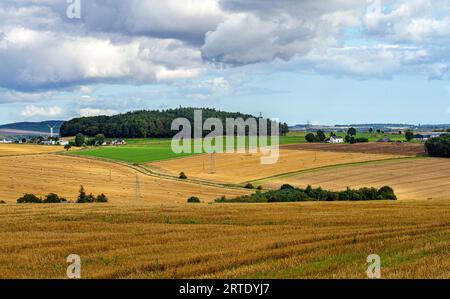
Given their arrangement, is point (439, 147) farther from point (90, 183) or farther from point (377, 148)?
point (90, 183)

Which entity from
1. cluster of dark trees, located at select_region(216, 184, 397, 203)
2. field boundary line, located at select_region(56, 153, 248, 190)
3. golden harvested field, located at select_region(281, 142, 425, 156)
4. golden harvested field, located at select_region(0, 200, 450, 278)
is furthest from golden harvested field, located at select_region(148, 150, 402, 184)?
golden harvested field, located at select_region(0, 200, 450, 278)

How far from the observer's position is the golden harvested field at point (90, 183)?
71.1m

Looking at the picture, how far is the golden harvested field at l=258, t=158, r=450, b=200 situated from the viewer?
79250 millimetres

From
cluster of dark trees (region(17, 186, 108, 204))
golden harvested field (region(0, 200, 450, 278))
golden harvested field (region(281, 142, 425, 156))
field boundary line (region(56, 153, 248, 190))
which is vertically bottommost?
field boundary line (region(56, 153, 248, 190))

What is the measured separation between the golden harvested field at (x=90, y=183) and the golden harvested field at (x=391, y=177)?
15.0m

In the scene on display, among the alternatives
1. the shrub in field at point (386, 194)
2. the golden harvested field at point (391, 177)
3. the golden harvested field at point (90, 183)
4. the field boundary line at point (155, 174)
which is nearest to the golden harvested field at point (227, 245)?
the shrub in field at point (386, 194)

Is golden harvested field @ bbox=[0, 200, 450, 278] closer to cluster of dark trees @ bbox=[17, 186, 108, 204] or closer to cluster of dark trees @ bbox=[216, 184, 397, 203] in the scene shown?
cluster of dark trees @ bbox=[216, 184, 397, 203]

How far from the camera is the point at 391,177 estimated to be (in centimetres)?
9025

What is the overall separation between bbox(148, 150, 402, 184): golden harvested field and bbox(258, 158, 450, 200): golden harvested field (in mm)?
6102

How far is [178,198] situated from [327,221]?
43010 millimetres

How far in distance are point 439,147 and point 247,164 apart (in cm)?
3758
